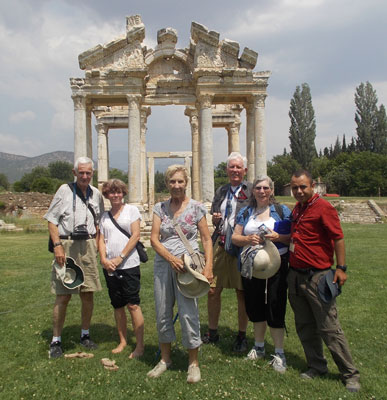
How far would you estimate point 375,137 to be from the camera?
199 ft

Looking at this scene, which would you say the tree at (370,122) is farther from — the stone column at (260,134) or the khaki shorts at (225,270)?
the khaki shorts at (225,270)

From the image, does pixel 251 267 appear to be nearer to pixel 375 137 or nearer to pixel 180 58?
pixel 180 58

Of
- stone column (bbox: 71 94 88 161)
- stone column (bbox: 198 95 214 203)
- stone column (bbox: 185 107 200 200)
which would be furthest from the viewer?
stone column (bbox: 185 107 200 200)

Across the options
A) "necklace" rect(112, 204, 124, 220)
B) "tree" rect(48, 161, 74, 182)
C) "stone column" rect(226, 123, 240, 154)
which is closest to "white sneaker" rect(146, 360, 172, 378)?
"necklace" rect(112, 204, 124, 220)

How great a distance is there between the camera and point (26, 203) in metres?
35.1

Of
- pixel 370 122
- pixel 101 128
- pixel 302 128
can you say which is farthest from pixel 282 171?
pixel 101 128

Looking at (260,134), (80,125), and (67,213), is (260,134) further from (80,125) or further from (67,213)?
(67,213)

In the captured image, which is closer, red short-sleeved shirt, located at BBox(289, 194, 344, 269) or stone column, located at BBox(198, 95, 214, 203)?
red short-sleeved shirt, located at BBox(289, 194, 344, 269)

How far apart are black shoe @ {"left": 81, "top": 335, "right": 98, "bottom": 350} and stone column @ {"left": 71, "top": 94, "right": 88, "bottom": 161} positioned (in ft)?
39.9

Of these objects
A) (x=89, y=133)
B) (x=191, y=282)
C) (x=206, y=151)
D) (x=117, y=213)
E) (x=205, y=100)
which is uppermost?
(x=205, y=100)

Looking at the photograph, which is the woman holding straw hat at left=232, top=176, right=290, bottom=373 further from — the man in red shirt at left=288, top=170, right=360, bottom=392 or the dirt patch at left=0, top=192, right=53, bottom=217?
the dirt patch at left=0, top=192, right=53, bottom=217

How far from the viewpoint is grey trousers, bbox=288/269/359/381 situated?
3.88 metres

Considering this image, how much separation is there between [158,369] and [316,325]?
1949mm

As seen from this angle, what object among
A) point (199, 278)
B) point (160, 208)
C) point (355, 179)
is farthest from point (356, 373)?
point (355, 179)
